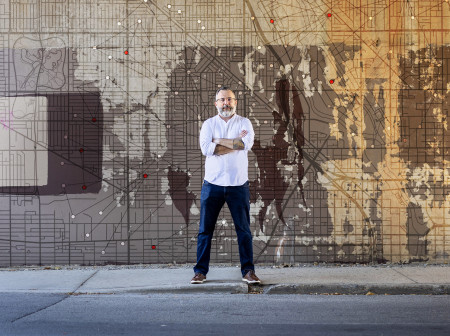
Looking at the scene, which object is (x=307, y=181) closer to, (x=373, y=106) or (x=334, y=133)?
(x=334, y=133)

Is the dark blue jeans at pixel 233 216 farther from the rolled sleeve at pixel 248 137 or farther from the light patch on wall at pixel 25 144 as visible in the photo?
the light patch on wall at pixel 25 144

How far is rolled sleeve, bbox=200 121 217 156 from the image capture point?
7272mm

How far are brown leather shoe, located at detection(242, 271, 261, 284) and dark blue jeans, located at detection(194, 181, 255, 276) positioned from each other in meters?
0.06

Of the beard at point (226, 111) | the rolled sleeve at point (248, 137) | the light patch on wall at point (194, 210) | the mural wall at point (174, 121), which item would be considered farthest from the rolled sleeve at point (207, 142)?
the light patch on wall at point (194, 210)

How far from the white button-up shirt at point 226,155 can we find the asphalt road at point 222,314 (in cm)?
127

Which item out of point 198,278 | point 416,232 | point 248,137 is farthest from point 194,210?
point 416,232

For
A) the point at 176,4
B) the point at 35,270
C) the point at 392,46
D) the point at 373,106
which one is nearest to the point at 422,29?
the point at 392,46

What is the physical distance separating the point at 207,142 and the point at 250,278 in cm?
155

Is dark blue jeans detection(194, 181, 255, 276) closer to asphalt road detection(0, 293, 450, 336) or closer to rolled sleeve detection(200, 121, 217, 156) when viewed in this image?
rolled sleeve detection(200, 121, 217, 156)

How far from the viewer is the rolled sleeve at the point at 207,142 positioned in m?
7.27

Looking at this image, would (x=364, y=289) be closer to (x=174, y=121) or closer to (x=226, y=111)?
(x=226, y=111)

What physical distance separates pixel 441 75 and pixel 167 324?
16.6 feet

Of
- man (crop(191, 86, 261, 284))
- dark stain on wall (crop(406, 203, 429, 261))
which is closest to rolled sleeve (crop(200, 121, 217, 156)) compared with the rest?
man (crop(191, 86, 261, 284))

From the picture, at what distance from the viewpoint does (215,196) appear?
23.9 feet
